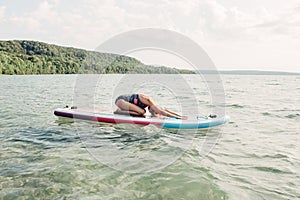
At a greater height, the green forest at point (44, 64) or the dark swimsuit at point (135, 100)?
the green forest at point (44, 64)

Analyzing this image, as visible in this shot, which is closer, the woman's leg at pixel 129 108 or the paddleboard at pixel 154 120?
the paddleboard at pixel 154 120

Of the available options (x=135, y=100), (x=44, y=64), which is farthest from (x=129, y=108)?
(x=44, y=64)

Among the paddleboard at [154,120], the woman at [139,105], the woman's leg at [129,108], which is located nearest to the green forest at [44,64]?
the paddleboard at [154,120]

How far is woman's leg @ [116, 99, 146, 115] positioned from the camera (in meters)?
8.94

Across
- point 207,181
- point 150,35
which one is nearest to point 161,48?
point 150,35

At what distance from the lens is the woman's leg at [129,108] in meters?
8.94

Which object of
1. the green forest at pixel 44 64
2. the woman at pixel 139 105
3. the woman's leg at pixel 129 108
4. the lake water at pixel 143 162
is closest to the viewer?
the lake water at pixel 143 162

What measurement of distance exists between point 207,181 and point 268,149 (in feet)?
10.1

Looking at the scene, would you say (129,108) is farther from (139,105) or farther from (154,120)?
(154,120)

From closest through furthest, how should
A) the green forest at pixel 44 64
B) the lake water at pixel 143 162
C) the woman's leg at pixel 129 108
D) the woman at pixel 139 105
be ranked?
the lake water at pixel 143 162 → the woman at pixel 139 105 → the woman's leg at pixel 129 108 → the green forest at pixel 44 64

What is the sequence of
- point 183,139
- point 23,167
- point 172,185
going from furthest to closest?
point 183,139, point 23,167, point 172,185

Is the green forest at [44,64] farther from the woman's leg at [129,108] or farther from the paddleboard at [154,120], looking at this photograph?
the woman's leg at [129,108]

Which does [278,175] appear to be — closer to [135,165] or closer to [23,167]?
[135,165]

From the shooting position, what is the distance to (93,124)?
30.2 ft
